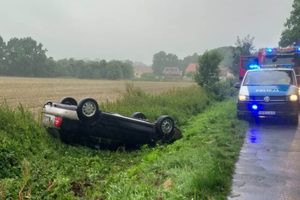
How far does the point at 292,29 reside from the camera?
3869cm

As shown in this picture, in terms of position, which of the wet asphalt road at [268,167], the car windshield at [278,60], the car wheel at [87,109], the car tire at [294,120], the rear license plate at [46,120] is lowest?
the wet asphalt road at [268,167]

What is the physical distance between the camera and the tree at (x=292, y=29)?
37875 mm

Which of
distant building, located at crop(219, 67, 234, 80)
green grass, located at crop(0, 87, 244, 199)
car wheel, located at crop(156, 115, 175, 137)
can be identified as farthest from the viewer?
distant building, located at crop(219, 67, 234, 80)

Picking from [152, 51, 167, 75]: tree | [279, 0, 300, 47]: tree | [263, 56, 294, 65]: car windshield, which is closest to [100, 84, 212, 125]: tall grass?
[263, 56, 294, 65]: car windshield

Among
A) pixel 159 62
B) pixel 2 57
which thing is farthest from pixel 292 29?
pixel 159 62

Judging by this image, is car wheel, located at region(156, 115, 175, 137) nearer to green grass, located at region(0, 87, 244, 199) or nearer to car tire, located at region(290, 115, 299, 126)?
green grass, located at region(0, 87, 244, 199)

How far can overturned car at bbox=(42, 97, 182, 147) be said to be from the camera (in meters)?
8.52

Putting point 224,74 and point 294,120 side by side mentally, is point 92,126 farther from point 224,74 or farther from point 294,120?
point 224,74

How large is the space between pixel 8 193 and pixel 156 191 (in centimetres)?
200

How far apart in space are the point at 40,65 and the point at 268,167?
93686 mm

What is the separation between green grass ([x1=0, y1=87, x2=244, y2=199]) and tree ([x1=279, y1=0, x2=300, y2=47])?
30214mm

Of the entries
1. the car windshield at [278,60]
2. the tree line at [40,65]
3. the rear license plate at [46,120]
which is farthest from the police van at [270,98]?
the tree line at [40,65]

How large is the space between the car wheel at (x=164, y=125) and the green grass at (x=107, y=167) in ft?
1.49

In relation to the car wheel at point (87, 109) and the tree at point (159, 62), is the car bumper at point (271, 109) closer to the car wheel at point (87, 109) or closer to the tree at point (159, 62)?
the car wheel at point (87, 109)
